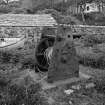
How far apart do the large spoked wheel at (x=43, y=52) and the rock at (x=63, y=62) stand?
66cm

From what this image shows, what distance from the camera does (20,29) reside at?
1017 cm

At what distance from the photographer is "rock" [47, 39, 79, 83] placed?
3.93 m

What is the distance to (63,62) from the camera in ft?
13.3

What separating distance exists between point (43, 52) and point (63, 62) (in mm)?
1033

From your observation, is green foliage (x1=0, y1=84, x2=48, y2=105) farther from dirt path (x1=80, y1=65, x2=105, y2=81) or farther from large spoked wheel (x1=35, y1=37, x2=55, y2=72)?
dirt path (x1=80, y1=65, x2=105, y2=81)

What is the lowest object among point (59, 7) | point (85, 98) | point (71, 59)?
point (85, 98)

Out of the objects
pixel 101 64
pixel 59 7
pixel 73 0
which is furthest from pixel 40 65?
pixel 73 0

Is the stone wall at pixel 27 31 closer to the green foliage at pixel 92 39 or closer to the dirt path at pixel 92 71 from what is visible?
the green foliage at pixel 92 39

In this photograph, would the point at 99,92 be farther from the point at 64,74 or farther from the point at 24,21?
the point at 24,21

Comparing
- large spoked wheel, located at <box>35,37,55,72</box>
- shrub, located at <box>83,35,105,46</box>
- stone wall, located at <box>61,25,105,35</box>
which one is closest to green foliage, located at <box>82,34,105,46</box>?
shrub, located at <box>83,35,105,46</box>

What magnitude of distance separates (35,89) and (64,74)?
3.18ft

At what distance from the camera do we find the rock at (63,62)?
393cm

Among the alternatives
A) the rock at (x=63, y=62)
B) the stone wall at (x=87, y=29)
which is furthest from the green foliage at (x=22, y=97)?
the stone wall at (x=87, y=29)

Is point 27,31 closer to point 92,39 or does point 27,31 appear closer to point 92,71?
point 92,39
